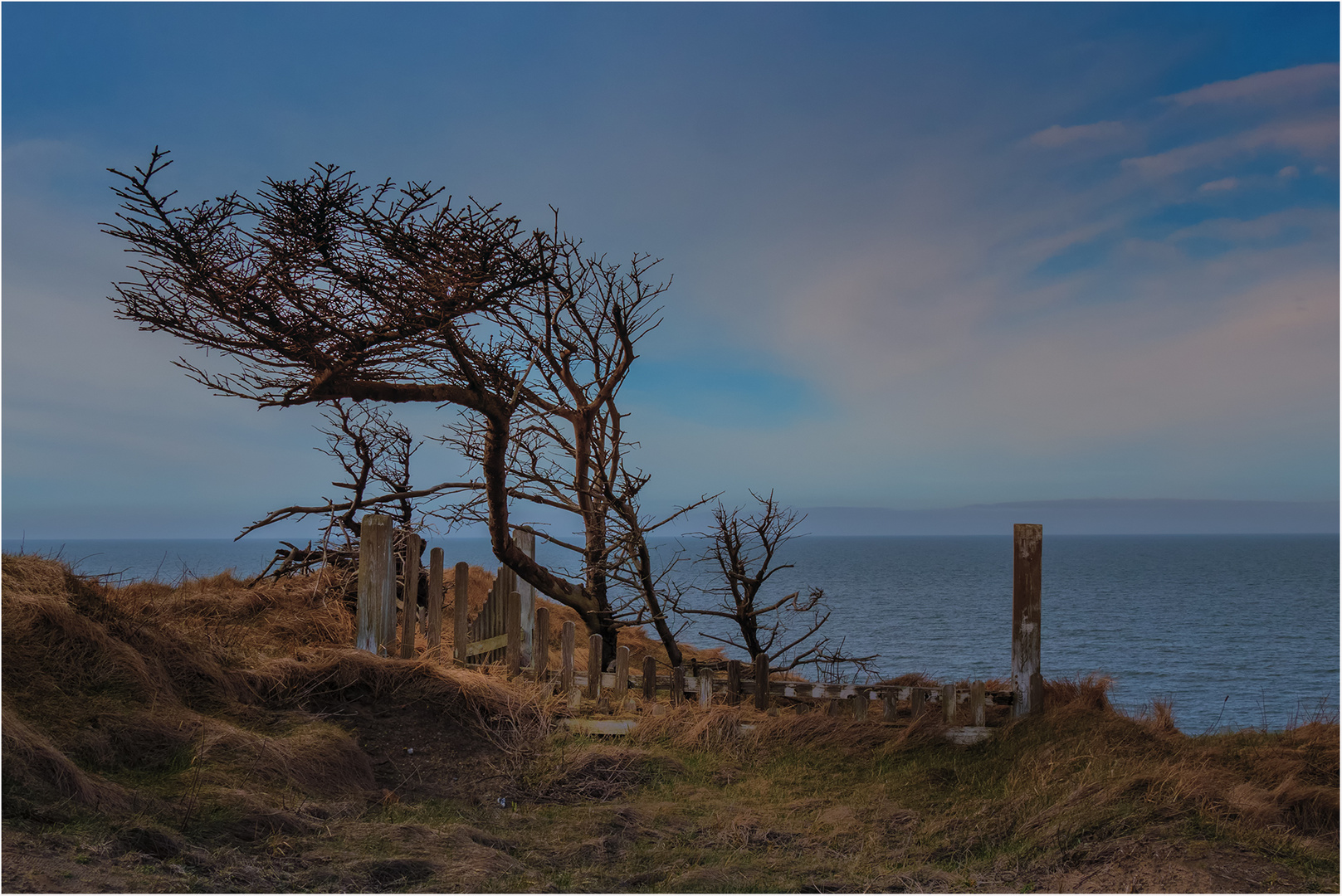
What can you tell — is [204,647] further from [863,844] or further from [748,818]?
[863,844]

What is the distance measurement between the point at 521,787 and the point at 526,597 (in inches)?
142

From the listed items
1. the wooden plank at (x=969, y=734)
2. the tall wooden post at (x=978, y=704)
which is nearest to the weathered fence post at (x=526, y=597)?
the wooden plank at (x=969, y=734)

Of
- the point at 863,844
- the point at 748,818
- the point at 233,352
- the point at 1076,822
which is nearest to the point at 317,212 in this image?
the point at 233,352

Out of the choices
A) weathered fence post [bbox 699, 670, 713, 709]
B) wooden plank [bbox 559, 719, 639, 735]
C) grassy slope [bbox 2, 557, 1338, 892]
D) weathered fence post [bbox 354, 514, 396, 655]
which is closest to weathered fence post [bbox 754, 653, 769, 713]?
grassy slope [bbox 2, 557, 1338, 892]

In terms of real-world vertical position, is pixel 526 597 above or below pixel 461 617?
above

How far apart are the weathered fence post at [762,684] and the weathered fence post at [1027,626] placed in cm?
246

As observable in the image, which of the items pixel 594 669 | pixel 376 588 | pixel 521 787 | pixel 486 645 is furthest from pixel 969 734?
pixel 376 588

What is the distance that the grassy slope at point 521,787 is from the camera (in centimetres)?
512

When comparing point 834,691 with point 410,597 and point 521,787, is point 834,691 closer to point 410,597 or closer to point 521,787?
point 521,787

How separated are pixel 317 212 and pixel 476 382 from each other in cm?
232

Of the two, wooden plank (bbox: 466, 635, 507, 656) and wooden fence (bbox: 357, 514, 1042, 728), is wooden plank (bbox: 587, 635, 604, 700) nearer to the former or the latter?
wooden fence (bbox: 357, 514, 1042, 728)

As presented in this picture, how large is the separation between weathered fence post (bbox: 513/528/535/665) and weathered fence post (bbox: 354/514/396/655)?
1.70 m

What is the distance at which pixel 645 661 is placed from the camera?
→ 899 cm

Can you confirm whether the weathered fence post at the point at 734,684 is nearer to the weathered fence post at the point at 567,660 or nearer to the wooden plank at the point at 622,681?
the wooden plank at the point at 622,681
